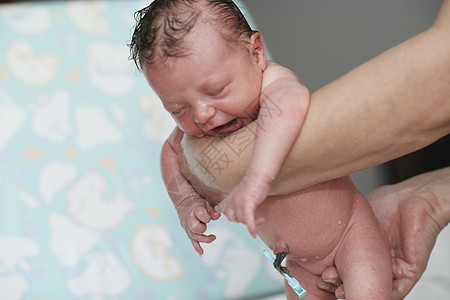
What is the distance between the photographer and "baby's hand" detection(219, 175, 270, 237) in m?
0.60

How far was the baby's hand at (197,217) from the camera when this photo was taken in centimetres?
80

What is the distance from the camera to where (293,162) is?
2.28ft

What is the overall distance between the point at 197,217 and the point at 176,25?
291 mm

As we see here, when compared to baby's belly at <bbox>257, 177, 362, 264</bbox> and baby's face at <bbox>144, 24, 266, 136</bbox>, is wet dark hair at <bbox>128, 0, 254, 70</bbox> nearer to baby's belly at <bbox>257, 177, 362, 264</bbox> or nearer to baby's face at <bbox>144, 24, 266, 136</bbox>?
baby's face at <bbox>144, 24, 266, 136</bbox>

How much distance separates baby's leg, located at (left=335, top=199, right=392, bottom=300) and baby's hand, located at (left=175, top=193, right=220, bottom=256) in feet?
0.72

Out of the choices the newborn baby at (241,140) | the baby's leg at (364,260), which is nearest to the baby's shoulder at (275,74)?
the newborn baby at (241,140)

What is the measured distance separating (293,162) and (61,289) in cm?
95

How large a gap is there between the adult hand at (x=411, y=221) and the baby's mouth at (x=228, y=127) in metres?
0.45

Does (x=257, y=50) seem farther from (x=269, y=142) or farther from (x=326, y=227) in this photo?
(x=326, y=227)

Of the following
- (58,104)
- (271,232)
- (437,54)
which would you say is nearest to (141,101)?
(58,104)

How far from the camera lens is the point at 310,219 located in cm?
83

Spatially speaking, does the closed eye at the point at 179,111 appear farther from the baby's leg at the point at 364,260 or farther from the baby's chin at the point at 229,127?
the baby's leg at the point at 364,260

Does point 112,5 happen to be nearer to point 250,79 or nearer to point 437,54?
point 250,79

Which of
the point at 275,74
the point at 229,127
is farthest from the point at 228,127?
the point at 275,74
